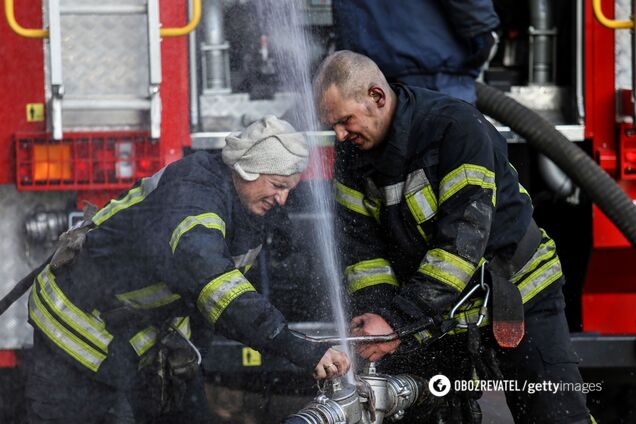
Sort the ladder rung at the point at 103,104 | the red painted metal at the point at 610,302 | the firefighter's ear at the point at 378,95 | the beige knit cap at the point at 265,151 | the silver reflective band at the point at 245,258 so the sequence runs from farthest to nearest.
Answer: the red painted metal at the point at 610,302 → the ladder rung at the point at 103,104 → the silver reflective band at the point at 245,258 → the beige knit cap at the point at 265,151 → the firefighter's ear at the point at 378,95

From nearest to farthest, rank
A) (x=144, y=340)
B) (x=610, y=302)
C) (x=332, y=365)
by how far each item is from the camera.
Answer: (x=332, y=365)
(x=144, y=340)
(x=610, y=302)

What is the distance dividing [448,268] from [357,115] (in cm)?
49

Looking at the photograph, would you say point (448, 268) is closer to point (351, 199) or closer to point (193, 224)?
point (351, 199)

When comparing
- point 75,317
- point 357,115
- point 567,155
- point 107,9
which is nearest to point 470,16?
point 567,155

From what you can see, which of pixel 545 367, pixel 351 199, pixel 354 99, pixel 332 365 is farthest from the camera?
pixel 351 199

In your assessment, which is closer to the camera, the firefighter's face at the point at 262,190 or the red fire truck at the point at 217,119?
the firefighter's face at the point at 262,190

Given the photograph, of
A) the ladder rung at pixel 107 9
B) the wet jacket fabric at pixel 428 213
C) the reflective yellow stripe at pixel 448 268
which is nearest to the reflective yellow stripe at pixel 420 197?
the wet jacket fabric at pixel 428 213

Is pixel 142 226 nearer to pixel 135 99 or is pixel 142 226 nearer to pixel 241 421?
pixel 135 99

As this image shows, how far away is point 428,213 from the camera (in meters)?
3.52

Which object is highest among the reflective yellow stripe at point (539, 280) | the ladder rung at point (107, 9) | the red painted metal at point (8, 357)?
the ladder rung at point (107, 9)

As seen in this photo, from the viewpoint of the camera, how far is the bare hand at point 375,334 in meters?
3.39

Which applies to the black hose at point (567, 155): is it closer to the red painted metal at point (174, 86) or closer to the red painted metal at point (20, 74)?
the red painted metal at point (174, 86)

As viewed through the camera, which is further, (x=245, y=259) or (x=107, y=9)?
(x=107, y=9)

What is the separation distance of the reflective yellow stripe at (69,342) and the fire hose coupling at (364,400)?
783 mm
